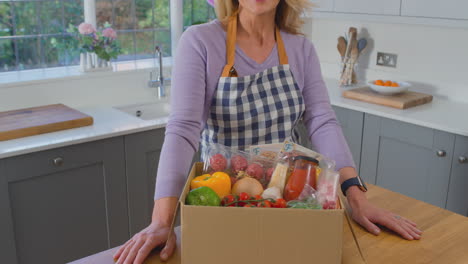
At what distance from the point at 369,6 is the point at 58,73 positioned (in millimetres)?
1808

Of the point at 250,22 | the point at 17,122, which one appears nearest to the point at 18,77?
the point at 17,122

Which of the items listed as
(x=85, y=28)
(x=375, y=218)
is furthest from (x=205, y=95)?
(x=85, y=28)

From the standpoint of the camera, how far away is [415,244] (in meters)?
1.24

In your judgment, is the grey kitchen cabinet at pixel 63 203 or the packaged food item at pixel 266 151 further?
the grey kitchen cabinet at pixel 63 203

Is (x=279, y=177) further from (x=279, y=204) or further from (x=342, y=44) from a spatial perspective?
(x=342, y=44)

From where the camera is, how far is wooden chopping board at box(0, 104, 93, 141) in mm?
2277

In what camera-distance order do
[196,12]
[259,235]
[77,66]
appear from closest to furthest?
[259,235], [77,66], [196,12]

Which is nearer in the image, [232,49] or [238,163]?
[238,163]

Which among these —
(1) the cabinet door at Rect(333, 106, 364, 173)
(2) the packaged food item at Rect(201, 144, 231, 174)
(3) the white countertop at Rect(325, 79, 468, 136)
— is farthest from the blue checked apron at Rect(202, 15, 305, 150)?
(1) the cabinet door at Rect(333, 106, 364, 173)

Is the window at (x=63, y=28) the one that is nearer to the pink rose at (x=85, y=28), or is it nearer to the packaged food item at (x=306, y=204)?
the pink rose at (x=85, y=28)

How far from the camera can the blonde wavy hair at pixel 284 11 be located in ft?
5.29

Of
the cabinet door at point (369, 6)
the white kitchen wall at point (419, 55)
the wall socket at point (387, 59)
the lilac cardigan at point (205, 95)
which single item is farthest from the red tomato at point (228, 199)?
the wall socket at point (387, 59)

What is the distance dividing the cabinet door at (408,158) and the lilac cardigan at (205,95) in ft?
3.80

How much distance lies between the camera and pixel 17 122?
237cm
